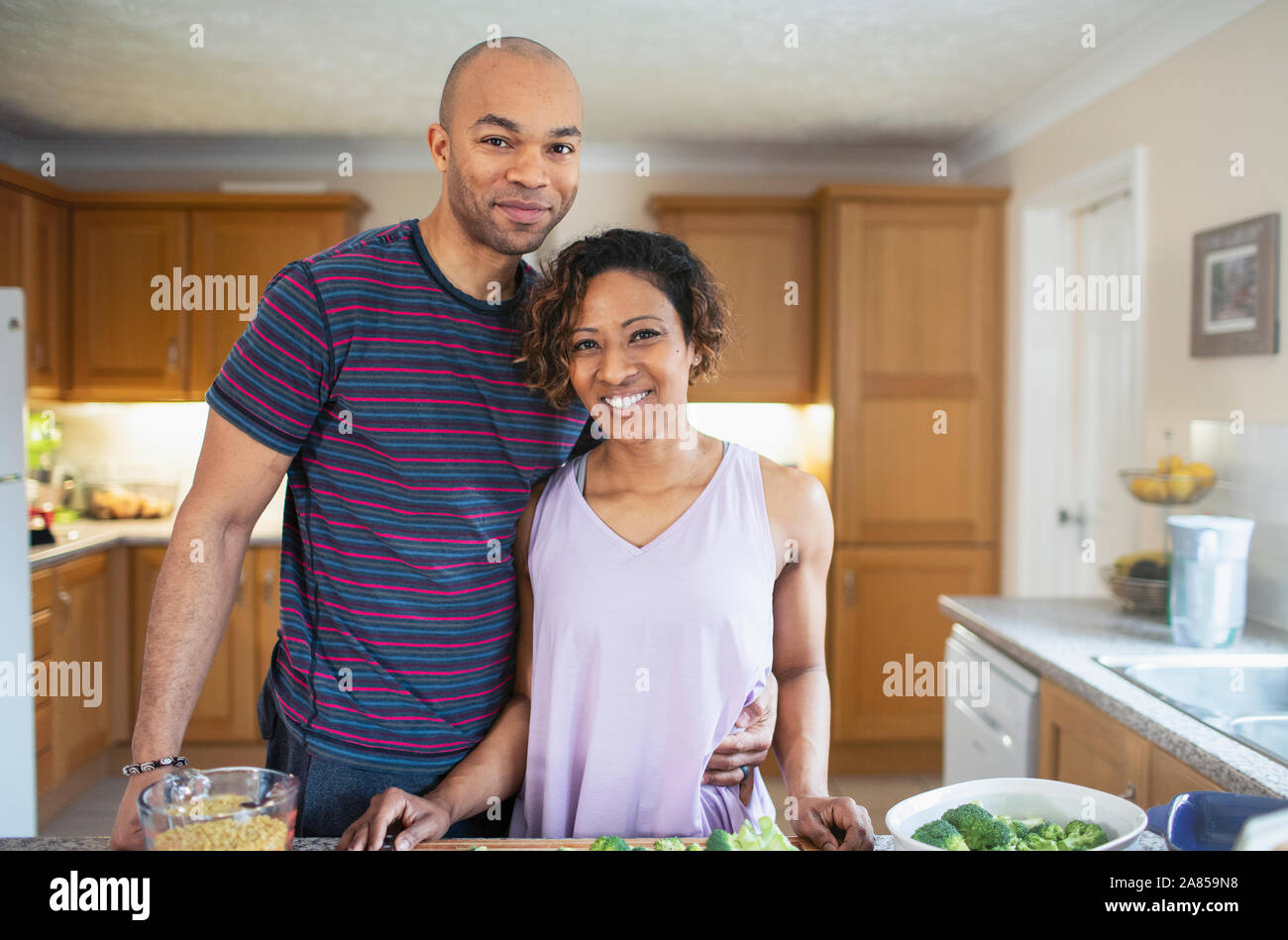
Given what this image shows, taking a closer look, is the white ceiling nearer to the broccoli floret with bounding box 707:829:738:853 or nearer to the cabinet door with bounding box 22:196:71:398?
the cabinet door with bounding box 22:196:71:398

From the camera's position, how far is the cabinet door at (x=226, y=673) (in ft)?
11.9

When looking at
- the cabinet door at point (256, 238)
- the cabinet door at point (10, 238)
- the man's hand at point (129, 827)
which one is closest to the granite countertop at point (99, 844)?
the man's hand at point (129, 827)

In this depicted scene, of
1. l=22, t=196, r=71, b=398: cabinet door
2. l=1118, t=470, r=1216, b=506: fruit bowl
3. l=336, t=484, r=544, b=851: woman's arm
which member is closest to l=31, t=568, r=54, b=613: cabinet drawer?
l=22, t=196, r=71, b=398: cabinet door

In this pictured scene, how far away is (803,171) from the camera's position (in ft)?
13.2

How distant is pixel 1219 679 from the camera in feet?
6.08

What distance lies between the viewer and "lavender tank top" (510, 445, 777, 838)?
1.11m

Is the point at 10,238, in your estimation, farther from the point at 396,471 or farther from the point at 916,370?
the point at 916,370

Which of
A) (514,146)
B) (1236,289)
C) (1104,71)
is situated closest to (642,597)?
(514,146)

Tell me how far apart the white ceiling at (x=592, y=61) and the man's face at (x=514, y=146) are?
1.52m

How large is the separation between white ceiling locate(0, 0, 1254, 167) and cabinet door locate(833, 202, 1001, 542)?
419mm

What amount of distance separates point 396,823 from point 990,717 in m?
1.68
